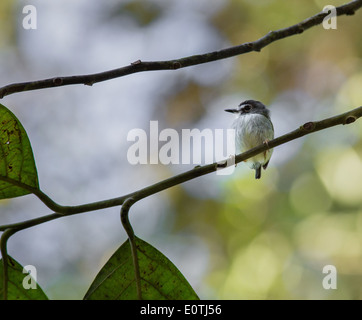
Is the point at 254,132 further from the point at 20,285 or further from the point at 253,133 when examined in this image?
the point at 20,285

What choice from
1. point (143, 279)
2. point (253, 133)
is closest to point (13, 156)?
point (143, 279)

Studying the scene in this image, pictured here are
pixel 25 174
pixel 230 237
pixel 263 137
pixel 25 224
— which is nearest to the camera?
pixel 25 224

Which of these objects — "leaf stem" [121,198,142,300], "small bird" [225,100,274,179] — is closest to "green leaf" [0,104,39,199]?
"leaf stem" [121,198,142,300]

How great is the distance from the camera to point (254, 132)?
8.72 ft

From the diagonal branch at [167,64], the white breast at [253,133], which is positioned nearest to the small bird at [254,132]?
the white breast at [253,133]

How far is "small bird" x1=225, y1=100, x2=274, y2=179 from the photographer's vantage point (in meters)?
2.64

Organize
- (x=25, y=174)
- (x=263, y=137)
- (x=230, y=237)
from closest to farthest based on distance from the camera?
(x=25, y=174) < (x=263, y=137) < (x=230, y=237)

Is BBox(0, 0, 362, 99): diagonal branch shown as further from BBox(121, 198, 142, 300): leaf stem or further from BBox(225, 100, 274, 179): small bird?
BBox(225, 100, 274, 179): small bird

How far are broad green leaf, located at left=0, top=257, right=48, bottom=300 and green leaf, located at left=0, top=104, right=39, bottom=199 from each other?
0.14 m

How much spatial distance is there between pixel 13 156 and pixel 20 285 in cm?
26
